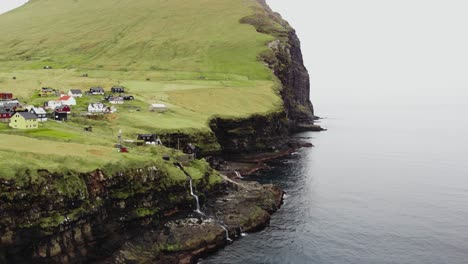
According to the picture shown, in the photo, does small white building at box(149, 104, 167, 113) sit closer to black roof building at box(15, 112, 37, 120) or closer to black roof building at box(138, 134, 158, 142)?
black roof building at box(138, 134, 158, 142)

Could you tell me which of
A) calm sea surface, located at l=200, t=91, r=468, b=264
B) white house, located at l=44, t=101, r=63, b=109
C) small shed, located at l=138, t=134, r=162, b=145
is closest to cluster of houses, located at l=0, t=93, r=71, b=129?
white house, located at l=44, t=101, r=63, b=109

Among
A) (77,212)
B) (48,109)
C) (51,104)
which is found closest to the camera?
(77,212)

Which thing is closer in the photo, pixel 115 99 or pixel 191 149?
pixel 191 149

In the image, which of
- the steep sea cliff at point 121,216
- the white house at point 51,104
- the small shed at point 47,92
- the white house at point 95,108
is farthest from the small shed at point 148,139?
the small shed at point 47,92

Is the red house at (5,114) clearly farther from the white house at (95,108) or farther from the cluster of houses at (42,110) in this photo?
the white house at (95,108)

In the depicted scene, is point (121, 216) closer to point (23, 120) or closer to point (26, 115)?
point (23, 120)

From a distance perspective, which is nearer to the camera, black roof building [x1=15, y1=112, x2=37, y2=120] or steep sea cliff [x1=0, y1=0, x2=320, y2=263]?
steep sea cliff [x1=0, y1=0, x2=320, y2=263]

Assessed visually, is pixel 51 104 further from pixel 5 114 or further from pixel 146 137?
pixel 146 137

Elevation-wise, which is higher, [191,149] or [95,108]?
[95,108]

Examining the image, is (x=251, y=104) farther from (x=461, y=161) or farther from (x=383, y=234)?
(x=383, y=234)

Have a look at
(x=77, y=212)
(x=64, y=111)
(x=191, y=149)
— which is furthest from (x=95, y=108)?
(x=77, y=212)

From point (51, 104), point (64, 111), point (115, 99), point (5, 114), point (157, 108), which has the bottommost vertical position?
point (5, 114)

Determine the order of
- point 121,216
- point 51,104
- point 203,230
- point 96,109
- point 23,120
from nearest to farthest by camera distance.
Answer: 1. point 121,216
2. point 203,230
3. point 23,120
4. point 96,109
5. point 51,104

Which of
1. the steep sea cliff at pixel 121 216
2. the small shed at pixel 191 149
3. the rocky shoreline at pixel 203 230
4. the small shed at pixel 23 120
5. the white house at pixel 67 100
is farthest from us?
the white house at pixel 67 100
